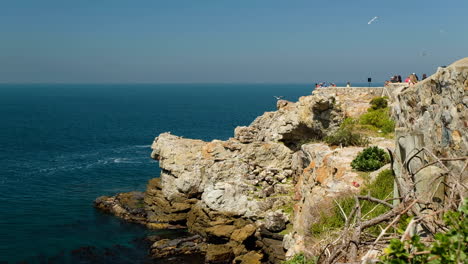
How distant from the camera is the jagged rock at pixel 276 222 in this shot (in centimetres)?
3312

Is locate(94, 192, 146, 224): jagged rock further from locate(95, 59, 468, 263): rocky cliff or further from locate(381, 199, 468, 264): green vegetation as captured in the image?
locate(381, 199, 468, 264): green vegetation

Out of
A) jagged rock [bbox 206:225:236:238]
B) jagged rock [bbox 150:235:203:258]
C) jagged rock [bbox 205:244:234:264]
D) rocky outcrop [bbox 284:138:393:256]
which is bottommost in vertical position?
jagged rock [bbox 150:235:203:258]

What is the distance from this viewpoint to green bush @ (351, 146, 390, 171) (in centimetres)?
2403

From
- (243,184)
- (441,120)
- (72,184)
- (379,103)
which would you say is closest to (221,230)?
(243,184)

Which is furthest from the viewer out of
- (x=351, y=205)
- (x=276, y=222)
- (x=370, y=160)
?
(x=276, y=222)

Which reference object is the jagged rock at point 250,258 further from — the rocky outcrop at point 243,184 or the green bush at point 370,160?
the green bush at point 370,160

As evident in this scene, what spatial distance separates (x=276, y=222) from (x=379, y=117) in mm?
13281

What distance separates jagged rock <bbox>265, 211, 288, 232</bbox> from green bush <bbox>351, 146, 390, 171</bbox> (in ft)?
33.6

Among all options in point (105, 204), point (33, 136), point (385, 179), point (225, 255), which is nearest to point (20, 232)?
point (105, 204)

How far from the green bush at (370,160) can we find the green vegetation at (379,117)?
9.56 m

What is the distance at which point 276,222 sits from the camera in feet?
109

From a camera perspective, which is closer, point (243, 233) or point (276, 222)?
point (243, 233)

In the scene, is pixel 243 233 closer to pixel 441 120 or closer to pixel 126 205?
pixel 126 205

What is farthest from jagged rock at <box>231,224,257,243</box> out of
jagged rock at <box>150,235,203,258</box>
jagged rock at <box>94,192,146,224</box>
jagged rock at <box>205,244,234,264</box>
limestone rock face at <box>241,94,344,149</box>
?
jagged rock at <box>94,192,146,224</box>
